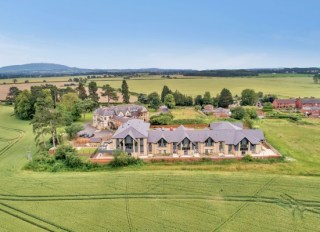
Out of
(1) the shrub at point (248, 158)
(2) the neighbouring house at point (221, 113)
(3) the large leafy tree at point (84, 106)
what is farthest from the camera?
(2) the neighbouring house at point (221, 113)

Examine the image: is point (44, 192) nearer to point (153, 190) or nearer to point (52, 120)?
point (153, 190)

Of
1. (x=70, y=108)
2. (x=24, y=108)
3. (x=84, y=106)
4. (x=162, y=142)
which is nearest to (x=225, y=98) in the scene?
(x=84, y=106)

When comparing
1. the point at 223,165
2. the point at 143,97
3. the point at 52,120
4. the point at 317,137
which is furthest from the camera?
the point at 143,97

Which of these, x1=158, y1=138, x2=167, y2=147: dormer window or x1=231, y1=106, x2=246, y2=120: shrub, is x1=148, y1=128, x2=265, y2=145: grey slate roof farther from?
x1=231, y1=106, x2=246, y2=120: shrub

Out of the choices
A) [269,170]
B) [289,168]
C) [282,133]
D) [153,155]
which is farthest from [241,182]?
[282,133]

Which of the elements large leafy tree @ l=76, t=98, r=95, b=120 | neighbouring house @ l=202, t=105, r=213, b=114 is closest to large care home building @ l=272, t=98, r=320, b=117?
neighbouring house @ l=202, t=105, r=213, b=114

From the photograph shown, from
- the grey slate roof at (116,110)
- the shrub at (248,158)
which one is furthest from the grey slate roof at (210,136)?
the grey slate roof at (116,110)

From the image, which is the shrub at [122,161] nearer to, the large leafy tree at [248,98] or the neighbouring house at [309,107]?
the neighbouring house at [309,107]
